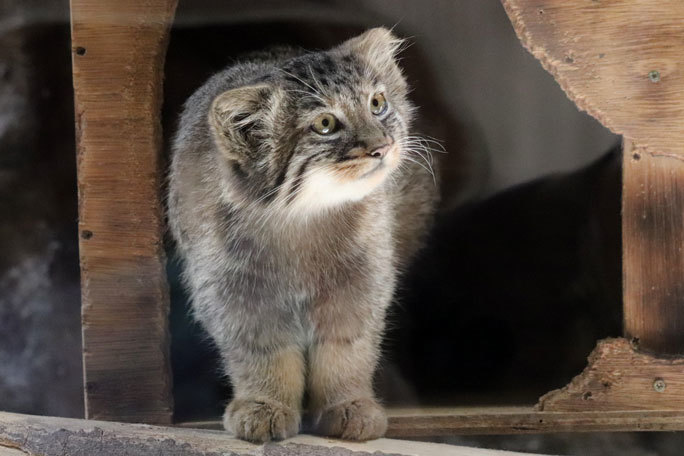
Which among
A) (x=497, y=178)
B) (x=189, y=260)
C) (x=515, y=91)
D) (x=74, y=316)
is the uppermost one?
(x=515, y=91)

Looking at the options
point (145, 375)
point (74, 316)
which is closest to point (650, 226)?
point (145, 375)

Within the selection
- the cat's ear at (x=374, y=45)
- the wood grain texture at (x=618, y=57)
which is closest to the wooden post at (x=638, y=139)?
the wood grain texture at (x=618, y=57)

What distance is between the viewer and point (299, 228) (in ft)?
7.59

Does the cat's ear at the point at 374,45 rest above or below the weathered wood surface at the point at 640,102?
above

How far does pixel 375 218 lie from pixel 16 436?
51.4 inches

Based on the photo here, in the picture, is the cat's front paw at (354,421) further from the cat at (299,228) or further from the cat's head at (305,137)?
the cat's head at (305,137)

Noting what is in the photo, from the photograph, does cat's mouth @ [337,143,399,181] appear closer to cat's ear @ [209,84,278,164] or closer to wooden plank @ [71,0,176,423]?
cat's ear @ [209,84,278,164]

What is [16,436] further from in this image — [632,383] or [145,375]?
[632,383]

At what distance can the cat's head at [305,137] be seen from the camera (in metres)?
2.10

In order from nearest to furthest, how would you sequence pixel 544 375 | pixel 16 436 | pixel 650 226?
pixel 16 436 < pixel 650 226 < pixel 544 375

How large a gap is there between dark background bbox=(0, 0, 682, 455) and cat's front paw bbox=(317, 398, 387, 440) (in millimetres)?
407

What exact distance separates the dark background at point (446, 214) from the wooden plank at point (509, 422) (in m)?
0.06

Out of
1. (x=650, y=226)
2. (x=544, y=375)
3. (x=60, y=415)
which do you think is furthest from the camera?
(x=544, y=375)

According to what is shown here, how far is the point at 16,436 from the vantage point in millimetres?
2219
